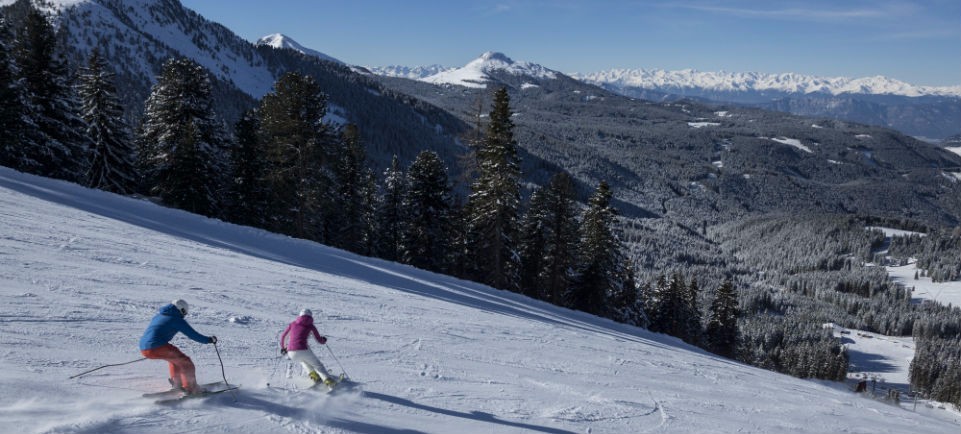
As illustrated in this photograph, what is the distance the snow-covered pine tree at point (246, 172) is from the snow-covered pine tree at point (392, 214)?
316 inches

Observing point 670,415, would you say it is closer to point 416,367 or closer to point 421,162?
point 416,367

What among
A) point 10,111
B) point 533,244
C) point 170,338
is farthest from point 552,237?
point 10,111

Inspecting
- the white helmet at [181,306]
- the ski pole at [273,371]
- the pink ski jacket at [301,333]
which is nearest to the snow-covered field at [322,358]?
the ski pole at [273,371]

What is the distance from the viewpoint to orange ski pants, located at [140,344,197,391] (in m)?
7.21

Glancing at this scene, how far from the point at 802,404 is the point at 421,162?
2625 centimetres

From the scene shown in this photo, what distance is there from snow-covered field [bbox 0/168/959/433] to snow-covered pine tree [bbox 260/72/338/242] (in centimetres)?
1009

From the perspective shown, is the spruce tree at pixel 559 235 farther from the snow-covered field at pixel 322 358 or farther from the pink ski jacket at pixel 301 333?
the pink ski jacket at pixel 301 333

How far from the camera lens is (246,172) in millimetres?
32875

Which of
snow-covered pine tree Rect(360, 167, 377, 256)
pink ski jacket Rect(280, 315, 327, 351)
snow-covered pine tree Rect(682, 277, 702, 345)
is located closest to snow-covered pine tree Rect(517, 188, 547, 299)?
snow-covered pine tree Rect(360, 167, 377, 256)

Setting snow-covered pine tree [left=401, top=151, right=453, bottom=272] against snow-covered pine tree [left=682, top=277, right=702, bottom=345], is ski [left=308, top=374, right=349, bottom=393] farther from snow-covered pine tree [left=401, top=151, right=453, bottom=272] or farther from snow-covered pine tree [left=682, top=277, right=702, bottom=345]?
snow-covered pine tree [left=682, top=277, right=702, bottom=345]

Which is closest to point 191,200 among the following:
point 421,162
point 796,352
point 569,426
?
point 421,162

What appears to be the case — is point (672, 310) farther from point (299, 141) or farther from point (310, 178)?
point (299, 141)

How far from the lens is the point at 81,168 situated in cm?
3123

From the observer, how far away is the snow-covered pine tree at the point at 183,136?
28984 mm
